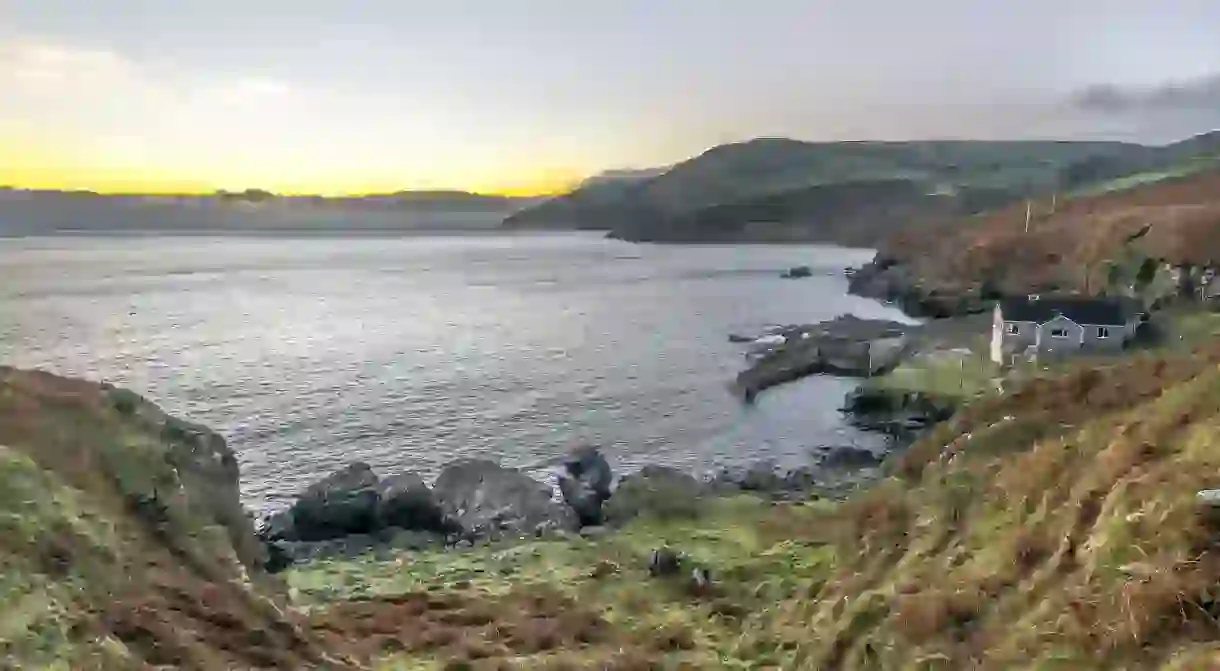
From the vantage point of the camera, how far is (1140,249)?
356 feet

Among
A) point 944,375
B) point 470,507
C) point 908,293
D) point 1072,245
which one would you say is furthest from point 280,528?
point 1072,245

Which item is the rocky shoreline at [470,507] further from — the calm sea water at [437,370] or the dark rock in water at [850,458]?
the calm sea water at [437,370]

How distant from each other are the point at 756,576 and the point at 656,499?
1158 cm

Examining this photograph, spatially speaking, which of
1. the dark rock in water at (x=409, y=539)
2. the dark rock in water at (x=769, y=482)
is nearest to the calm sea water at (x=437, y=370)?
the dark rock in water at (x=769, y=482)

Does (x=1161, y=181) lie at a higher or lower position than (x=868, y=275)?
higher

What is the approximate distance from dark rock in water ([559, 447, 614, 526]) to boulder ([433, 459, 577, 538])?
0.91 meters

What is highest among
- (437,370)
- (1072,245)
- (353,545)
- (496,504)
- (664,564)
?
(1072,245)

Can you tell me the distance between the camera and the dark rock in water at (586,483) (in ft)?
139

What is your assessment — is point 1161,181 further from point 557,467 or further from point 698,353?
point 557,467

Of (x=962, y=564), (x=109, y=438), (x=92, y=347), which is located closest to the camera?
(x=962, y=564)

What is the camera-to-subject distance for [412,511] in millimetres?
40062

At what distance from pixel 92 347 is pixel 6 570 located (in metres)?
90.5

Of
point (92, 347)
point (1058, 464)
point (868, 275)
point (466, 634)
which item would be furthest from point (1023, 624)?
point (868, 275)

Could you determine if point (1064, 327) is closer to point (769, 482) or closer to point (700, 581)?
point (769, 482)
